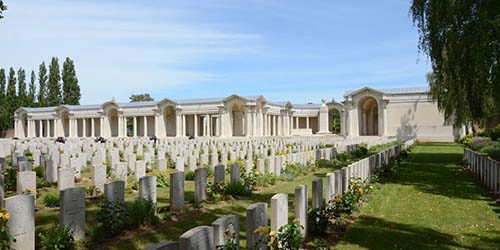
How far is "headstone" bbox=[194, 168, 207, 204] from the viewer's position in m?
9.55

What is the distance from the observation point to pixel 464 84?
12.6m

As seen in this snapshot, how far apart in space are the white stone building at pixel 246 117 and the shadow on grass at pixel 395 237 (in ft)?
148

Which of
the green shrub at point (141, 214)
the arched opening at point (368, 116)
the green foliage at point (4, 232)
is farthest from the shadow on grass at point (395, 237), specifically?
the arched opening at point (368, 116)

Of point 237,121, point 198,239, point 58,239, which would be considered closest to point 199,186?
point 58,239

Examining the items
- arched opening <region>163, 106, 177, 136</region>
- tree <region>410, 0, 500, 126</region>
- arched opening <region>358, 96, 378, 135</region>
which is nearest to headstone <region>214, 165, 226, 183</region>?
tree <region>410, 0, 500, 126</region>

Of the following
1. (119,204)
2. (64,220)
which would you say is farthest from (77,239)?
(119,204)

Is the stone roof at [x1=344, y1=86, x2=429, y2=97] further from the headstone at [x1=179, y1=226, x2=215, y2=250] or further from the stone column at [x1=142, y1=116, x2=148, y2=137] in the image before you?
the headstone at [x1=179, y1=226, x2=215, y2=250]

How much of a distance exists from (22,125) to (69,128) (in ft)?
29.6

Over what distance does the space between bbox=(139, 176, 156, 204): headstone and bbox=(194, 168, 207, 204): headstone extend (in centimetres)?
163

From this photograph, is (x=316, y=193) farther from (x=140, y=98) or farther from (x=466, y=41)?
(x=140, y=98)

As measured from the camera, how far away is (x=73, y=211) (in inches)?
245

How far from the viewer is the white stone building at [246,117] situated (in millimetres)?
51188

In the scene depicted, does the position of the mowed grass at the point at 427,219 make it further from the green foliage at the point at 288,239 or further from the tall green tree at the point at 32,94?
the tall green tree at the point at 32,94

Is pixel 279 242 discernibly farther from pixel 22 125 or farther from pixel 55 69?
pixel 22 125
